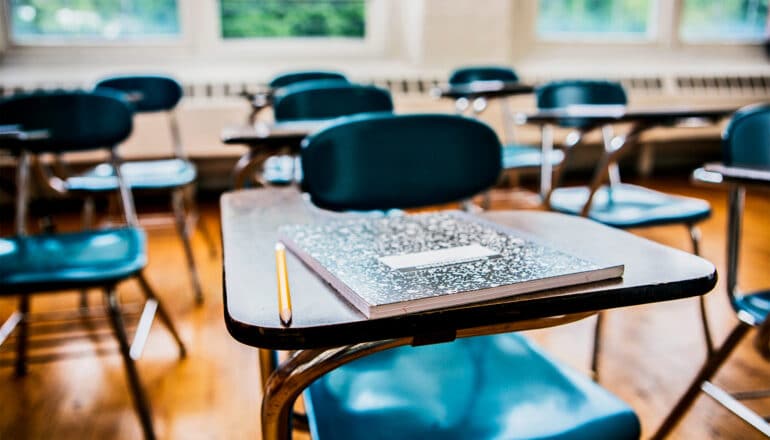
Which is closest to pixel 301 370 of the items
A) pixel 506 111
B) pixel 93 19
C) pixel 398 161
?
pixel 398 161

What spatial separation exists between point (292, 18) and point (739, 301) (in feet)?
12.7

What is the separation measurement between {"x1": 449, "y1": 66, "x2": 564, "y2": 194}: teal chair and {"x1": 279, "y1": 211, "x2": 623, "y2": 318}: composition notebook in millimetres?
2151

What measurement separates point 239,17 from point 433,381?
4.10 meters

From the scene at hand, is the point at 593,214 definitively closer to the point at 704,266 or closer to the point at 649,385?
the point at 649,385

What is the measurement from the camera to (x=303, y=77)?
316 centimetres

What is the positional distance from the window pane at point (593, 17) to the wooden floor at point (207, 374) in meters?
Result: 2.99

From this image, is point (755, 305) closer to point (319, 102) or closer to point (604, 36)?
point (319, 102)

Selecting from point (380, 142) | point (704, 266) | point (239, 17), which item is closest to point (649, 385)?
point (380, 142)

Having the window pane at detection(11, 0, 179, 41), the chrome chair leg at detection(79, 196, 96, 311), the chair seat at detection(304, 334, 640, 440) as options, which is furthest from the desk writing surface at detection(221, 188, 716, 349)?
the window pane at detection(11, 0, 179, 41)

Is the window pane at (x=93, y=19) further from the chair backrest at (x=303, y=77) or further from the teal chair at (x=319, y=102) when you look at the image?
the teal chair at (x=319, y=102)

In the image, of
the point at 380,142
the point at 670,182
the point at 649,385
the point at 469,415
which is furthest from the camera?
the point at 670,182

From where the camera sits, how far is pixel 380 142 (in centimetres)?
119

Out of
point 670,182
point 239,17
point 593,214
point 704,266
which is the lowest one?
point 670,182

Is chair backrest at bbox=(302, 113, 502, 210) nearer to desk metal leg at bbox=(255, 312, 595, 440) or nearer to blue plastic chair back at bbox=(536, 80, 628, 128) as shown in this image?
desk metal leg at bbox=(255, 312, 595, 440)
